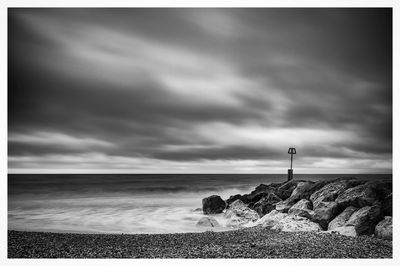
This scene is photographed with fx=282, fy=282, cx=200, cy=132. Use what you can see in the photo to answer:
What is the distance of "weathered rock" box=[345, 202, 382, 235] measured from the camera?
5207 mm

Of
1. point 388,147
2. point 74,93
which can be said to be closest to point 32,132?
point 74,93

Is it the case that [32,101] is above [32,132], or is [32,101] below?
above

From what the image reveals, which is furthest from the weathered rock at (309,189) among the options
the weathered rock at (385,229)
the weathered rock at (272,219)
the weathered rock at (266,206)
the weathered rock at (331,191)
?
the weathered rock at (385,229)

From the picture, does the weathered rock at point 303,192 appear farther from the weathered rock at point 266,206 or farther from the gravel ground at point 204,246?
the gravel ground at point 204,246

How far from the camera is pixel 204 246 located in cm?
459

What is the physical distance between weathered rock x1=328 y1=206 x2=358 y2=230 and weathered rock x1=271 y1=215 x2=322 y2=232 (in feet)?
0.96

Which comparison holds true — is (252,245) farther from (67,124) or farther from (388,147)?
(67,124)

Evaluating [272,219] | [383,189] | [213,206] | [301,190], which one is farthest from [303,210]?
[213,206]

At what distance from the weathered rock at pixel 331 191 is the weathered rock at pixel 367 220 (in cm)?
190

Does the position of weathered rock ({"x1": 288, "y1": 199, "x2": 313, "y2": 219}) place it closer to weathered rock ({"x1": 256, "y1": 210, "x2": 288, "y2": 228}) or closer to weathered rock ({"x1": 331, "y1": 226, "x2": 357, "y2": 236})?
weathered rock ({"x1": 256, "y1": 210, "x2": 288, "y2": 228})

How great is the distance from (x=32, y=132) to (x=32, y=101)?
940 millimetres

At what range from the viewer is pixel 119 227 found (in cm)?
715

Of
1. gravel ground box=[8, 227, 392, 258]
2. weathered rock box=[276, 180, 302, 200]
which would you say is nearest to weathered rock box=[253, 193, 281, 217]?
weathered rock box=[276, 180, 302, 200]

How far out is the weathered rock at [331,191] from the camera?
7.47 meters
